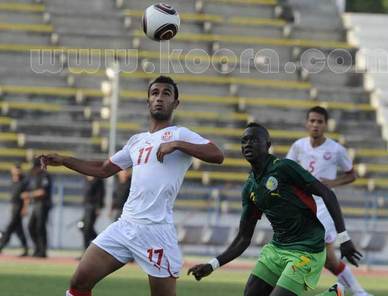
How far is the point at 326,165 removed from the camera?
14.7 m

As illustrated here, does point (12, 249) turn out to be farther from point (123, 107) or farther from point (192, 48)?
point (192, 48)

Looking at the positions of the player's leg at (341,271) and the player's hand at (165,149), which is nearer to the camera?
the player's hand at (165,149)

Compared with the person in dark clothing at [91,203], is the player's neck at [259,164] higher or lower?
higher

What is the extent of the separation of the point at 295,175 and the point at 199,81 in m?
22.9

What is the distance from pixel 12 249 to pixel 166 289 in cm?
1767

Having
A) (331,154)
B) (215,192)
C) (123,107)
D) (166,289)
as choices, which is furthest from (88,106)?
(166,289)

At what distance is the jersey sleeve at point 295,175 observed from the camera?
9320mm

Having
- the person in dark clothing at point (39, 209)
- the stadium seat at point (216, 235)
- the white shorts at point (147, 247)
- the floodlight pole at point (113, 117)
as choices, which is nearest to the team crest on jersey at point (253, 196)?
the white shorts at point (147, 247)

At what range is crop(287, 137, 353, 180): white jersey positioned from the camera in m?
14.6

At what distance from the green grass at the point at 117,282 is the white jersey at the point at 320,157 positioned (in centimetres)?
205

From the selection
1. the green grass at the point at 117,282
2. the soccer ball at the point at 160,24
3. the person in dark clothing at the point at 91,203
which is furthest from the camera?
the person in dark clothing at the point at 91,203

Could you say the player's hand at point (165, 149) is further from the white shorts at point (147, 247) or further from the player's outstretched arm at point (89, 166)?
the player's outstretched arm at point (89, 166)

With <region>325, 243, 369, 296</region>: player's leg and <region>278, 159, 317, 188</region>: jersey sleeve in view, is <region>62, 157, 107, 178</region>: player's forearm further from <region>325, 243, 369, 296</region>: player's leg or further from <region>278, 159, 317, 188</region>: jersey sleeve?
<region>325, 243, 369, 296</region>: player's leg

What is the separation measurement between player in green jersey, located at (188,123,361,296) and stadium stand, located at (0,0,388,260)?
1773 centimetres
